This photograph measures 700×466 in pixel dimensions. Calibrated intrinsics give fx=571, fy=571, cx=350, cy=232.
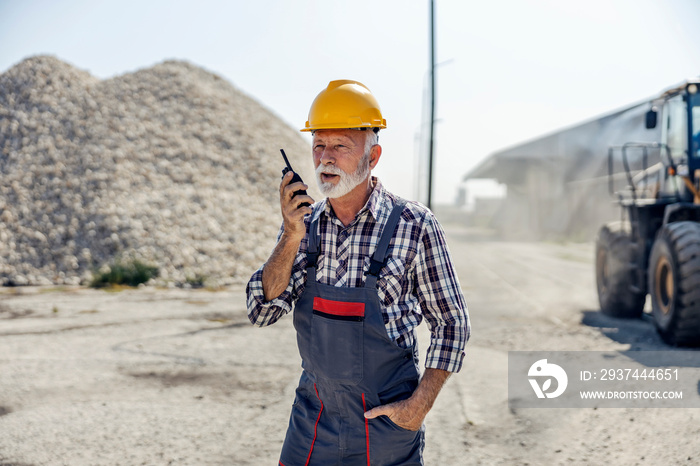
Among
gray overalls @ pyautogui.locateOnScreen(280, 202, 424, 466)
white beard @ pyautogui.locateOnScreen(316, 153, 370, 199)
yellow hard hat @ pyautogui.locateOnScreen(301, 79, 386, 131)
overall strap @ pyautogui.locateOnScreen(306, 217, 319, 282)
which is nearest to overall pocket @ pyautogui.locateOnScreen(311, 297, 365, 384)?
gray overalls @ pyautogui.locateOnScreen(280, 202, 424, 466)

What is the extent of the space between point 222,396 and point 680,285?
5068mm

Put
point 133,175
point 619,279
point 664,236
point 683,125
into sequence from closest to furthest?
point 664,236 < point 683,125 < point 619,279 < point 133,175

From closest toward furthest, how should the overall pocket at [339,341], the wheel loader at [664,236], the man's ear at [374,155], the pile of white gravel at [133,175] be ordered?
the overall pocket at [339,341], the man's ear at [374,155], the wheel loader at [664,236], the pile of white gravel at [133,175]

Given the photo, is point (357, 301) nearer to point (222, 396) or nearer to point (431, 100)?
point (222, 396)

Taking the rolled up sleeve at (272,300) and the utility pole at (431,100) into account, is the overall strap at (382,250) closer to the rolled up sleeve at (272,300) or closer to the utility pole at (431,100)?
the rolled up sleeve at (272,300)

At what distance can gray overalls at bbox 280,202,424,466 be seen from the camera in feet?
6.55

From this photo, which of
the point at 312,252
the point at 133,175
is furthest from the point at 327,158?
the point at 133,175

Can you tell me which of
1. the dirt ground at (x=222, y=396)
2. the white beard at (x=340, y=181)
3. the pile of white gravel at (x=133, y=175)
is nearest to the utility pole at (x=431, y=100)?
the pile of white gravel at (x=133, y=175)

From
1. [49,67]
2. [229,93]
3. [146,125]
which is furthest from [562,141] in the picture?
[49,67]

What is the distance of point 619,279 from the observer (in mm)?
8852

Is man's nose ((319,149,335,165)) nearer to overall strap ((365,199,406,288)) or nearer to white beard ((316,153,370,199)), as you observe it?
white beard ((316,153,370,199))

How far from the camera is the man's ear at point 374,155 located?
2251 millimetres

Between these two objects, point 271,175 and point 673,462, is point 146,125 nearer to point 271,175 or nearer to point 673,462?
point 271,175

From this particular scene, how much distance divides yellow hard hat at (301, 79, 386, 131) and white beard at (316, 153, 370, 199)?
0.51 ft
